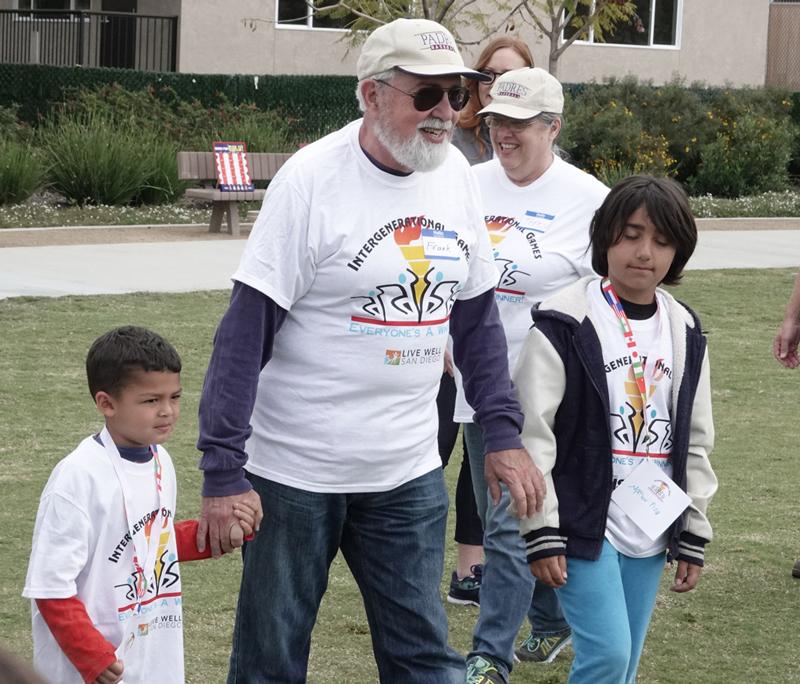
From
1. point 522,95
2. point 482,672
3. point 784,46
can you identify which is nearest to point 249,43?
point 784,46

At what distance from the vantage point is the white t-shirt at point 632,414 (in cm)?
372

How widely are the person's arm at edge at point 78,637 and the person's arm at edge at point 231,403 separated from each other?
360 mm

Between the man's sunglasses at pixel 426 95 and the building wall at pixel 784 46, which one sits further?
the building wall at pixel 784 46

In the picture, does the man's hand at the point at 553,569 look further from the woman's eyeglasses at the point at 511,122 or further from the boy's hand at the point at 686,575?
the woman's eyeglasses at the point at 511,122

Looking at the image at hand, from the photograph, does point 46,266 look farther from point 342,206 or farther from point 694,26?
point 694,26

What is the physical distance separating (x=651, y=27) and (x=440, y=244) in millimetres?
27383

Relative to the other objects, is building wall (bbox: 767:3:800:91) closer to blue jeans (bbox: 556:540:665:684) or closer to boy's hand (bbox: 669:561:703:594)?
boy's hand (bbox: 669:561:703:594)

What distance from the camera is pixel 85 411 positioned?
8.27 meters

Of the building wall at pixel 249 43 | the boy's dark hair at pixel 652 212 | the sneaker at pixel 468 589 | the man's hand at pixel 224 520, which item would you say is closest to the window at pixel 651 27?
the building wall at pixel 249 43

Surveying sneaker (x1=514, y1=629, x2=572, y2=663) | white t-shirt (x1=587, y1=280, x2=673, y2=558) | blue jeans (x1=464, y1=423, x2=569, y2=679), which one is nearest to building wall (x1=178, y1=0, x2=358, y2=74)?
sneaker (x1=514, y1=629, x2=572, y2=663)

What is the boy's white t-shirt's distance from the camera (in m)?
3.17

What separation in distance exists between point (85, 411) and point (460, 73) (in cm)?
518

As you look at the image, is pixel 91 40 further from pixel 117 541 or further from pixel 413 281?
pixel 117 541

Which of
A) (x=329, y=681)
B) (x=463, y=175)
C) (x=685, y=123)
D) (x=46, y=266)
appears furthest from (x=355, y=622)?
(x=685, y=123)
